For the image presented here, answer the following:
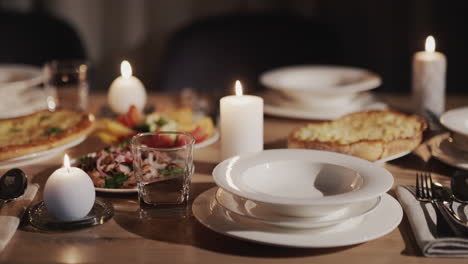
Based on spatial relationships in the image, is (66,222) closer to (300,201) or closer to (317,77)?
(300,201)

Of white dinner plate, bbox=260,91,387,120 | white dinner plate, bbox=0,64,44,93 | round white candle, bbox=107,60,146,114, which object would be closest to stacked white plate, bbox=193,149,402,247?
white dinner plate, bbox=260,91,387,120

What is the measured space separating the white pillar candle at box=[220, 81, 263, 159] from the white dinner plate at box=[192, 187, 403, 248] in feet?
0.95

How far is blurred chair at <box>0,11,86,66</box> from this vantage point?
9.52 feet

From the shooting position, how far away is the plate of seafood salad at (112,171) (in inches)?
48.4

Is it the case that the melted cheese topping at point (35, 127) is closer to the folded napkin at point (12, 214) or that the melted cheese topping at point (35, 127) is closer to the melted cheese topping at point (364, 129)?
the folded napkin at point (12, 214)

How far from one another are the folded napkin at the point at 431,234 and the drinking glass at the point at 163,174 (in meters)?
0.39

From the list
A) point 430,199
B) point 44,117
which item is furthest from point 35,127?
point 430,199

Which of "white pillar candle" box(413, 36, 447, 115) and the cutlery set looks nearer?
the cutlery set

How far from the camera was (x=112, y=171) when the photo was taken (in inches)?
49.6

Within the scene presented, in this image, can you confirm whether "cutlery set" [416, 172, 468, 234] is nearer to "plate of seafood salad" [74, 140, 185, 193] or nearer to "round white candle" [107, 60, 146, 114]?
"plate of seafood salad" [74, 140, 185, 193]

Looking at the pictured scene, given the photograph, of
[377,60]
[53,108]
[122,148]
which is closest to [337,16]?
[377,60]

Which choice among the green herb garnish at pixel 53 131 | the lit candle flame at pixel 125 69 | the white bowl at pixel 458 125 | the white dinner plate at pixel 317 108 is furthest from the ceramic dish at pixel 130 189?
the white bowl at pixel 458 125

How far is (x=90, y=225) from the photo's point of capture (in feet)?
3.60

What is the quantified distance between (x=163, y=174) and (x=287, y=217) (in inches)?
9.6
